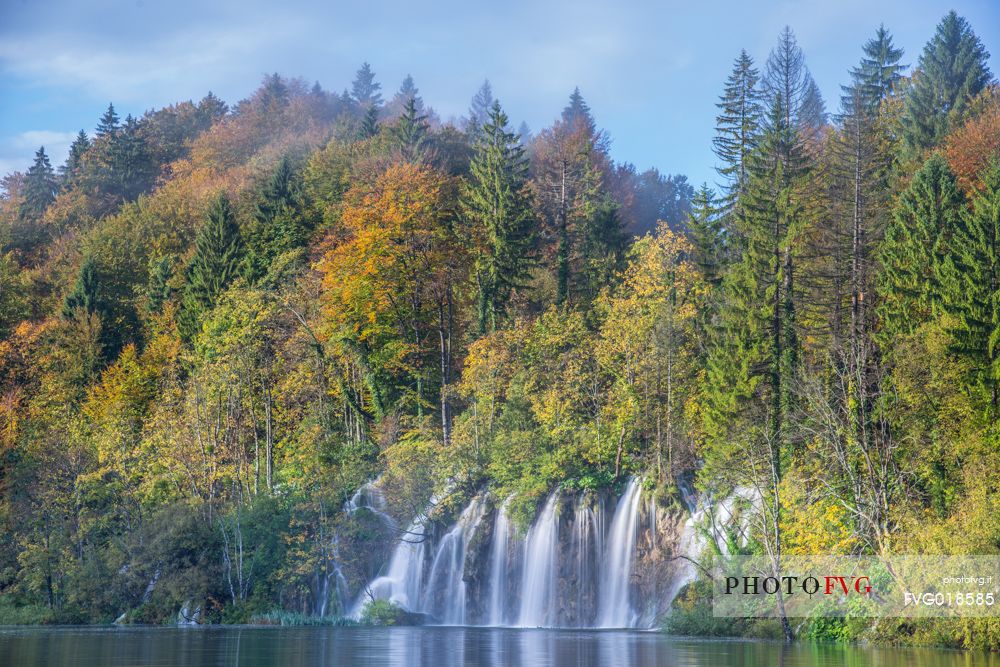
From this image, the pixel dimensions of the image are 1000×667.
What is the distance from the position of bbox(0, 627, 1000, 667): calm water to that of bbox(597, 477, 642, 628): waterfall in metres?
3.20

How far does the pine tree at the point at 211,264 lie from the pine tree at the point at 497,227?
58.0 feet

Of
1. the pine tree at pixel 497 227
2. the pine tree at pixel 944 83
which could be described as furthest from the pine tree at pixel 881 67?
the pine tree at pixel 497 227

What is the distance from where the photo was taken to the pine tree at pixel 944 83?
6217 cm

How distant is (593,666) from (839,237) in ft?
89.1

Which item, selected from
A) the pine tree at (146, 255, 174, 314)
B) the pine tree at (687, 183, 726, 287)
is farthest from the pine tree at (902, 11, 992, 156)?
the pine tree at (146, 255, 174, 314)

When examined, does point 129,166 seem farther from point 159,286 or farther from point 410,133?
point 410,133

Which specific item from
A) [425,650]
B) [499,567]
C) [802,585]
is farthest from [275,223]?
[802,585]

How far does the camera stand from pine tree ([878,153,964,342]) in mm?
41906

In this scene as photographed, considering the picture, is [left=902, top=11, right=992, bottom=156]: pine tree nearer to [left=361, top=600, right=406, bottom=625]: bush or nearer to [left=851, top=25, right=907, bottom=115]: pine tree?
[left=851, top=25, right=907, bottom=115]: pine tree

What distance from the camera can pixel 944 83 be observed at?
71.6 m

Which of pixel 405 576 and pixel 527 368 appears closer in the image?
pixel 405 576

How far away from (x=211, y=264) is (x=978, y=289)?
163 feet

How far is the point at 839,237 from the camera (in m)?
46.8

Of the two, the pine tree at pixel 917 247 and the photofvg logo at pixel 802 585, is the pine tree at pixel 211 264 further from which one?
the pine tree at pixel 917 247
